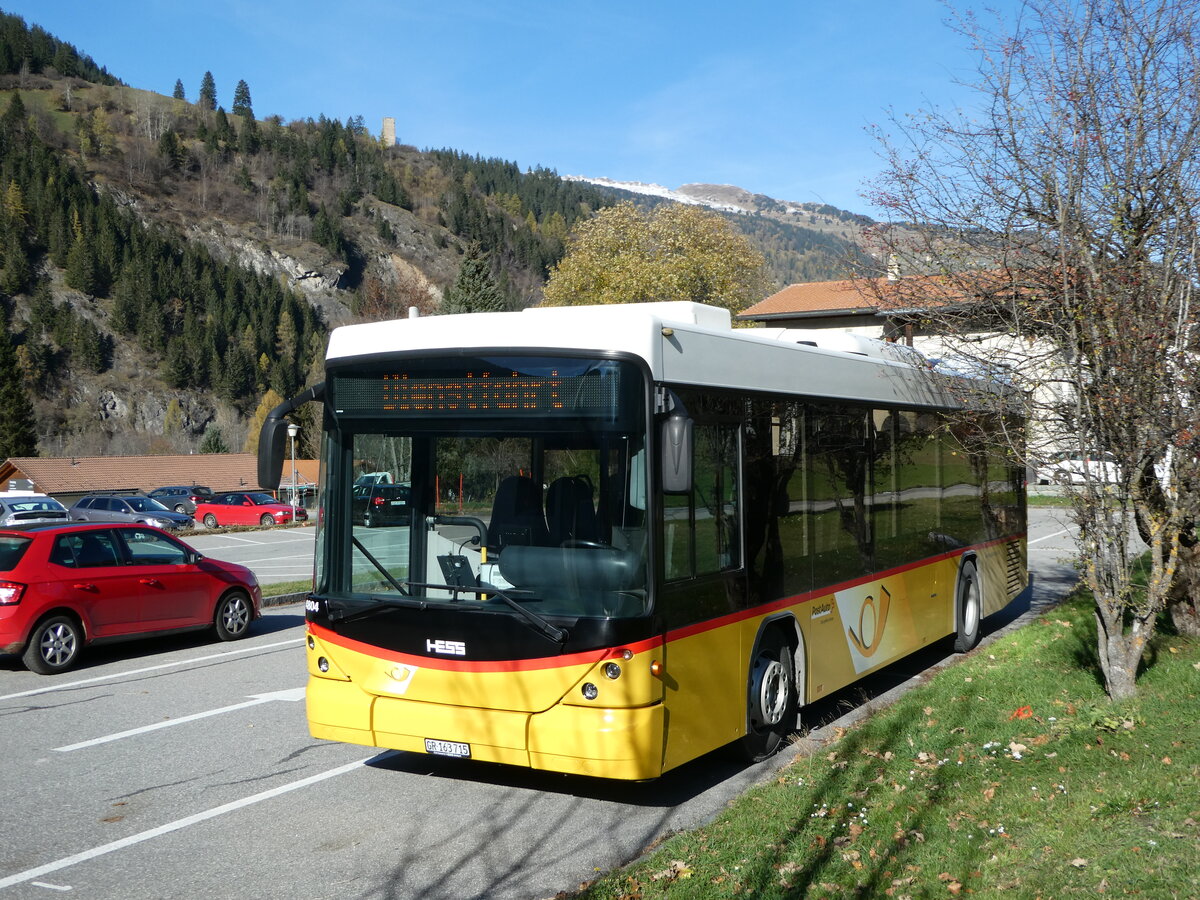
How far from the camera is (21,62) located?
197250 millimetres

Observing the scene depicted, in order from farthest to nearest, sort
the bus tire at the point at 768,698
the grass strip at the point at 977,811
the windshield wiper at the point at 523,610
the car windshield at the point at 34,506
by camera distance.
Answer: the car windshield at the point at 34,506, the bus tire at the point at 768,698, the windshield wiper at the point at 523,610, the grass strip at the point at 977,811

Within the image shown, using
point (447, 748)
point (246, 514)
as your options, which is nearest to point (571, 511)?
point (447, 748)

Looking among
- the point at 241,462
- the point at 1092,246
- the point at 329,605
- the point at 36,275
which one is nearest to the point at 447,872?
the point at 329,605

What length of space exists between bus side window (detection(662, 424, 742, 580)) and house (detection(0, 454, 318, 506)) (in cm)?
6113

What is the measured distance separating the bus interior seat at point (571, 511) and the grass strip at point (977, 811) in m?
1.74

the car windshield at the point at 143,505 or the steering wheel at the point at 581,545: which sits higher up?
the steering wheel at the point at 581,545

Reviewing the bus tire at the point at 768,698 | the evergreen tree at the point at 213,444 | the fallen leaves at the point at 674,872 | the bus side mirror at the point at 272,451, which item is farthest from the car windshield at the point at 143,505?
the evergreen tree at the point at 213,444

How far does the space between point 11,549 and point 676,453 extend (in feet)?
27.9

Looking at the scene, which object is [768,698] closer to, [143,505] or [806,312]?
[143,505]

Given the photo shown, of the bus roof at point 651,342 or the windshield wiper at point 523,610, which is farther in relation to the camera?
the bus roof at point 651,342

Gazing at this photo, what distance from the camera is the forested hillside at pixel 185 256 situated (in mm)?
126125

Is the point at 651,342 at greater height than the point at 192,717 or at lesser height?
greater

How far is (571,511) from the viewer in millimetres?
6625

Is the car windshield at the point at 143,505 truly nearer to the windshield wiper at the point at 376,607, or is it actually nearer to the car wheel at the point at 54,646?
the car wheel at the point at 54,646
